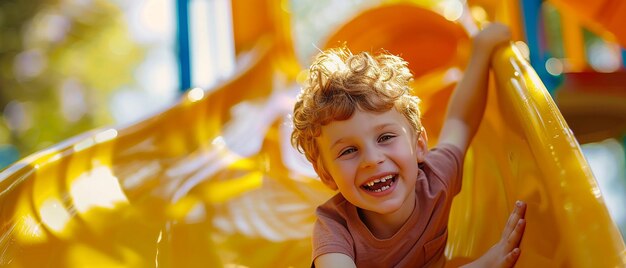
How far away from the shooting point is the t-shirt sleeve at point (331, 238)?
157 centimetres

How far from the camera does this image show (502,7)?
3279 mm

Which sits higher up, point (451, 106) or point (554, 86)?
point (554, 86)

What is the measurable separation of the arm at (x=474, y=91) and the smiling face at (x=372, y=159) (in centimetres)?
35

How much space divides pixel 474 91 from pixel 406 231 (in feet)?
1.47

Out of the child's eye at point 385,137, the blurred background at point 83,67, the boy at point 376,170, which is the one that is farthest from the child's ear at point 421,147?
the blurred background at point 83,67

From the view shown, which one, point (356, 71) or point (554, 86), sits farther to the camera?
point (554, 86)

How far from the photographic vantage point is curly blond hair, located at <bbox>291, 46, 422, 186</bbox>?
60.9 inches

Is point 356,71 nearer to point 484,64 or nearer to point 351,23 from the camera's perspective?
point 484,64

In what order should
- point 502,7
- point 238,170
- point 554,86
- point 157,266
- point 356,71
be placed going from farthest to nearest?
Answer: point 502,7
point 554,86
point 238,170
point 157,266
point 356,71

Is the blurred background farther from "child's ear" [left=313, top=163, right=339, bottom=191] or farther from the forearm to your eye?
"child's ear" [left=313, top=163, right=339, bottom=191]

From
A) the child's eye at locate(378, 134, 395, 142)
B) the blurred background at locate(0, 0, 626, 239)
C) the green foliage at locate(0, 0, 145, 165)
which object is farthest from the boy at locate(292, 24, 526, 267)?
the green foliage at locate(0, 0, 145, 165)

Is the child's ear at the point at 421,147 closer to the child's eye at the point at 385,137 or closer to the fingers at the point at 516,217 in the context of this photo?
the child's eye at the point at 385,137

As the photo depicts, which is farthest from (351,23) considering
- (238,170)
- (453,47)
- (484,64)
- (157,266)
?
(157,266)

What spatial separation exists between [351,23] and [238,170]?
125 centimetres
